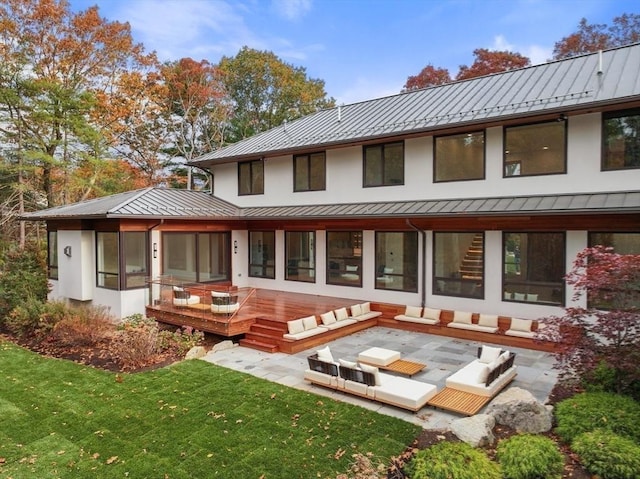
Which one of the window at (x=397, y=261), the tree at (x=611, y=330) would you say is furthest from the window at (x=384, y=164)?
the tree at (x=611, y=330)

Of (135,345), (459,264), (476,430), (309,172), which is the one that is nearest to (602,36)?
(309,172)

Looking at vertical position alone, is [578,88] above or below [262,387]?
above

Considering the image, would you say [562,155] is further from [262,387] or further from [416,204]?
[262,387]

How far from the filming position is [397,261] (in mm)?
12945

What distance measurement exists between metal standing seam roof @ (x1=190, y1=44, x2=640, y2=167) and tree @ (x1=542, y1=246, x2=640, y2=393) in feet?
16.4

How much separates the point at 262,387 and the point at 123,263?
6.88 meters

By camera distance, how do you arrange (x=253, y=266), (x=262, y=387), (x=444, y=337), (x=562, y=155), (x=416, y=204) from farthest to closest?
(x=253, y=266), (x=416, y=204), (x=444, y=337), (x=562, y=155), (x=262, y=387)

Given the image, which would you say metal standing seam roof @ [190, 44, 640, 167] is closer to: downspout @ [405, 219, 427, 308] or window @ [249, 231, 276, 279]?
downspout @ [405, 219, 427, 308]

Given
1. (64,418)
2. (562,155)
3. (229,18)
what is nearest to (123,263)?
(64,418)

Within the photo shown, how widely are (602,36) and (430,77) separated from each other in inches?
382

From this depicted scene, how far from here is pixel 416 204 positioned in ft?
39.9

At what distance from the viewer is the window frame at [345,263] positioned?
13695 millimetres

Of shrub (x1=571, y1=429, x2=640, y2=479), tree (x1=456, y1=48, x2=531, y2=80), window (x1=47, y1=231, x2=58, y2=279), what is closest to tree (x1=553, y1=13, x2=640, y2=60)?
tree (x1=456, y1=48, x2=531, y2=80)

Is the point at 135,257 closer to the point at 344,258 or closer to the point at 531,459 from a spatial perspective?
the point at 344,258
